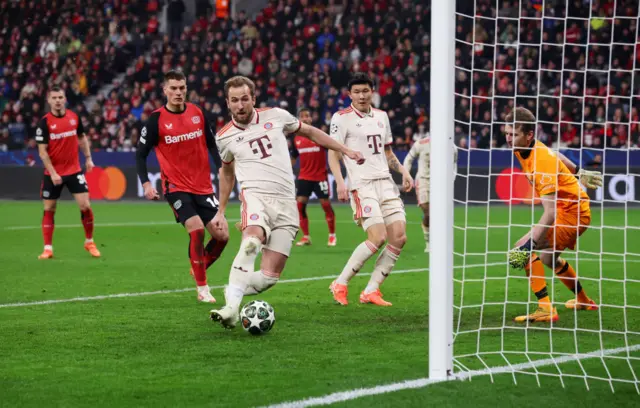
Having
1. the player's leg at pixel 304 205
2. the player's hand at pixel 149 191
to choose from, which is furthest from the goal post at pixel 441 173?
the player's leg at pixel 304 205

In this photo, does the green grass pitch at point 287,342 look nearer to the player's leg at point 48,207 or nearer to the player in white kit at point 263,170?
the player in white kit at point 263,170

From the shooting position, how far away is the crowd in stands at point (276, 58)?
→ 23.6 metres

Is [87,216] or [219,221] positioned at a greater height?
[219,221]

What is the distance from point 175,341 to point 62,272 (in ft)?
16.1

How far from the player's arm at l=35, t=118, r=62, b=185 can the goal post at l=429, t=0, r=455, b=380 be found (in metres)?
8.47

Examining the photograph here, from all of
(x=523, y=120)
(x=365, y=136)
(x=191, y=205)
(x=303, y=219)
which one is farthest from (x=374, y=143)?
(x=303, y=219)

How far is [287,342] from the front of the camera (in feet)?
21.6

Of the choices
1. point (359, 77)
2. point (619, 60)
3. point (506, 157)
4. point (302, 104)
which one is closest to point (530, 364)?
point (359, 77)

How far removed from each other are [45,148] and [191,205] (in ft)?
15.6

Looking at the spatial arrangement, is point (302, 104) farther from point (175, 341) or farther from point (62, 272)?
point (175, 341)

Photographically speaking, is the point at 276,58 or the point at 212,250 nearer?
the point at 212,250

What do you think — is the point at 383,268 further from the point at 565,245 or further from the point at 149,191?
the point at 149,191

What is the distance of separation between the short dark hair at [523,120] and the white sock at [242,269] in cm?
209

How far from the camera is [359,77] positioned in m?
8.93
